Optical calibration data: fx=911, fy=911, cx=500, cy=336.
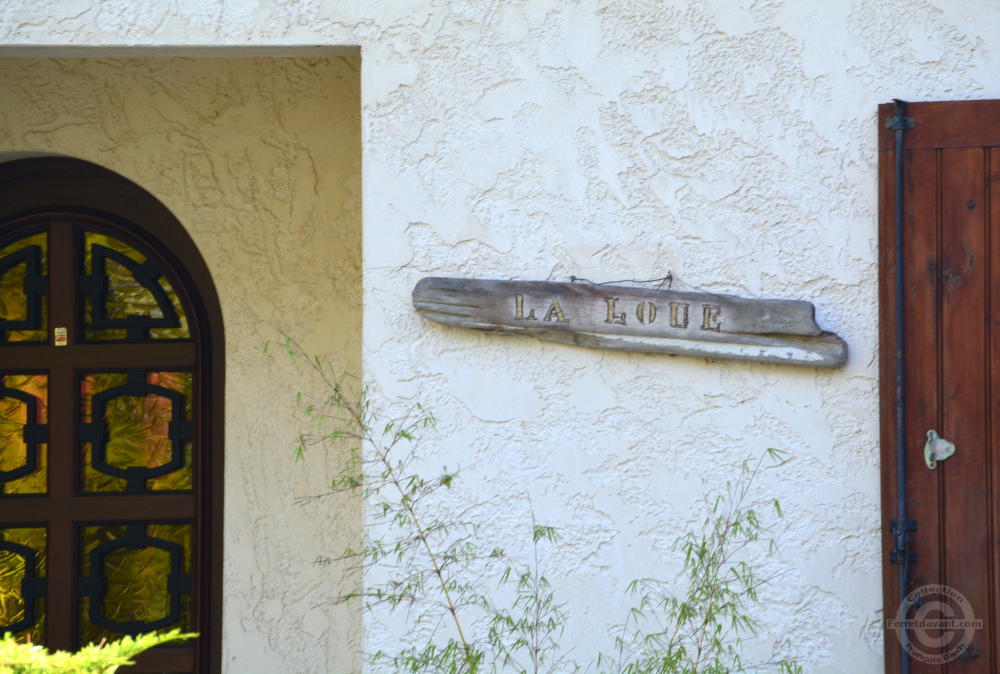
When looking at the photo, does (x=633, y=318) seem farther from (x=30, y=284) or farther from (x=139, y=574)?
(x=30, y=284)

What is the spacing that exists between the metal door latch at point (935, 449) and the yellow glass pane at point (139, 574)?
10.7ft

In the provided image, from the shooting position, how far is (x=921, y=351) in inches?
120

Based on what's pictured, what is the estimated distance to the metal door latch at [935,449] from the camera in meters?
3.02

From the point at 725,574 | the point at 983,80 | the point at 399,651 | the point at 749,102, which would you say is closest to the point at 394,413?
the point at 399,651

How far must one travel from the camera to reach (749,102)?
3154 mm

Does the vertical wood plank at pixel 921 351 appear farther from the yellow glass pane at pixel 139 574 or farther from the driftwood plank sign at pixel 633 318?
the yellow glass pane at pixel 139 574

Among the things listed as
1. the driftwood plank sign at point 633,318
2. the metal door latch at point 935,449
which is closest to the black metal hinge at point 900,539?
the metal door latch at point 935,449

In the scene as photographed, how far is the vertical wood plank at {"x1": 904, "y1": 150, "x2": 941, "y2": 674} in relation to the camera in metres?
3.04

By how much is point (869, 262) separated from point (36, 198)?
3797 mm

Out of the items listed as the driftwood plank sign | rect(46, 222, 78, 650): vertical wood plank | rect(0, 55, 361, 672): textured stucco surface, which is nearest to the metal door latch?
the driftwood plank sign

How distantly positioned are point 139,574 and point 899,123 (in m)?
3.82

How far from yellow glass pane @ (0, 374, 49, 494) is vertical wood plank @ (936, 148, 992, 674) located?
3925 mm

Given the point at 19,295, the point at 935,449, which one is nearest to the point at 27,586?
the point at 19,295

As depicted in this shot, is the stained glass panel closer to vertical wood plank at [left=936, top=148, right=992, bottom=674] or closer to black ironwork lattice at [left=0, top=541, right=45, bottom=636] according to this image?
black ironwork lattice at [left=0, top=541, right=45, bottom=636]
